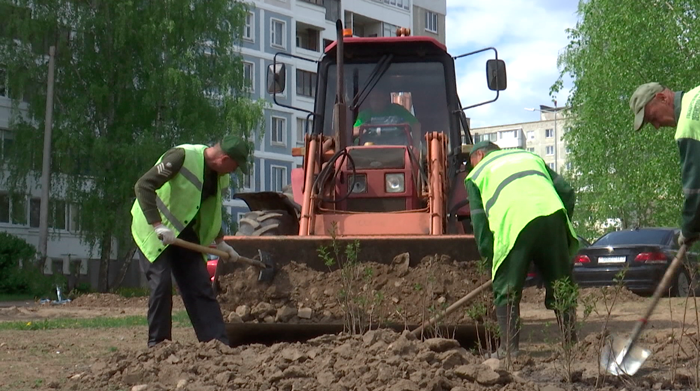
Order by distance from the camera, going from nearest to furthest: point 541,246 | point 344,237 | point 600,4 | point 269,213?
1. point 541,246
2. point 344,237
3. point 269,213
4. point 600,4

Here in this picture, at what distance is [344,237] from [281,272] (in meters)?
0.62

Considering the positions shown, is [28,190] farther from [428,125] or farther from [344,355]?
[344,355]

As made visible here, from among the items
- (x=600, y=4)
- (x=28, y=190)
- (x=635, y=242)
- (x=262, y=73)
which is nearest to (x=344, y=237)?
(x=635, y=242)

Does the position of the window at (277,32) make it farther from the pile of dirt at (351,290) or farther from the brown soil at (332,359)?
the pile of dirt at (351,290)

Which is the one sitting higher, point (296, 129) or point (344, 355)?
point (296, 129)

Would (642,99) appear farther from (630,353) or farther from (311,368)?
(311,368)

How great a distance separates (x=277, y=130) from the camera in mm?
57250

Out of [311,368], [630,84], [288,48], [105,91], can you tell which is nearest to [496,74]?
[311,368]

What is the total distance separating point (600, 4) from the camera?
33.3m

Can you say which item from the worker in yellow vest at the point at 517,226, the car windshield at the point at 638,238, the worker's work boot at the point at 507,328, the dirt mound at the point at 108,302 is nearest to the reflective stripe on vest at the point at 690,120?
the worker in yellow vest at the point at 517,226

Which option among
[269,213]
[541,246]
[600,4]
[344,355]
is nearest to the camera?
[344,355]

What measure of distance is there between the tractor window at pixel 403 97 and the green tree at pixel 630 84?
719 inches

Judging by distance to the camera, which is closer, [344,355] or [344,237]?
[344,355]

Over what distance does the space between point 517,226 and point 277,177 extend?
1931 inches
